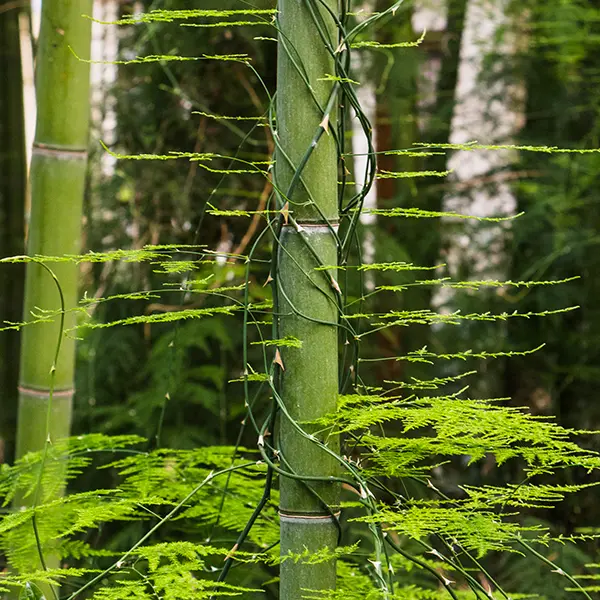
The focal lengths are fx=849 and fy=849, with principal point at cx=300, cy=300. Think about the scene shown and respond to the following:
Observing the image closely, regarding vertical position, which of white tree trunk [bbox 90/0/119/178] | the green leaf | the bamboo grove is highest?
white tree trunk [bbox 90/0/119/178]

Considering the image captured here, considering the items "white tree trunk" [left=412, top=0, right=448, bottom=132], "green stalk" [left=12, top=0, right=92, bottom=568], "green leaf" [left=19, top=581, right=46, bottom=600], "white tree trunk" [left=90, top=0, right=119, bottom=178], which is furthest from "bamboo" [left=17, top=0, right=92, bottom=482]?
"white tree trunk" [left=412, top=0, right=448, bottom=132]

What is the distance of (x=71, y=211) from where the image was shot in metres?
0.98

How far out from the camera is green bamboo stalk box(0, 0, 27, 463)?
1.81m

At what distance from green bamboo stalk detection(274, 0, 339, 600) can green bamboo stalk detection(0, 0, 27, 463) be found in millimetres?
1259

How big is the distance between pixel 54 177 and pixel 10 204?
101cm

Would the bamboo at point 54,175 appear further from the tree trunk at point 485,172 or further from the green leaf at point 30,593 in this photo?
the tree trunk at point 485,172

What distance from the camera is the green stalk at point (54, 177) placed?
0.96 meters

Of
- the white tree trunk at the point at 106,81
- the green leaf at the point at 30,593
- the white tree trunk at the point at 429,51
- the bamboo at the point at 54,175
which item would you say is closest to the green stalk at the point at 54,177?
the bamboo at the point at 54,175

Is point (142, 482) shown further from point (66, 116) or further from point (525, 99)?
point (525, 99)

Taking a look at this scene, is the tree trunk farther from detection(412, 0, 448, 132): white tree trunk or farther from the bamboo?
the bamboo

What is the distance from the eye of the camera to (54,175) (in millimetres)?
958

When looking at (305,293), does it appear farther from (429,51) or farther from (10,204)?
(429,51)

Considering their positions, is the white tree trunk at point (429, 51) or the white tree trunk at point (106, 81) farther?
the white tree trunk at point (429, 51)

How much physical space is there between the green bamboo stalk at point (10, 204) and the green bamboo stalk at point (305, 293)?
126cm
